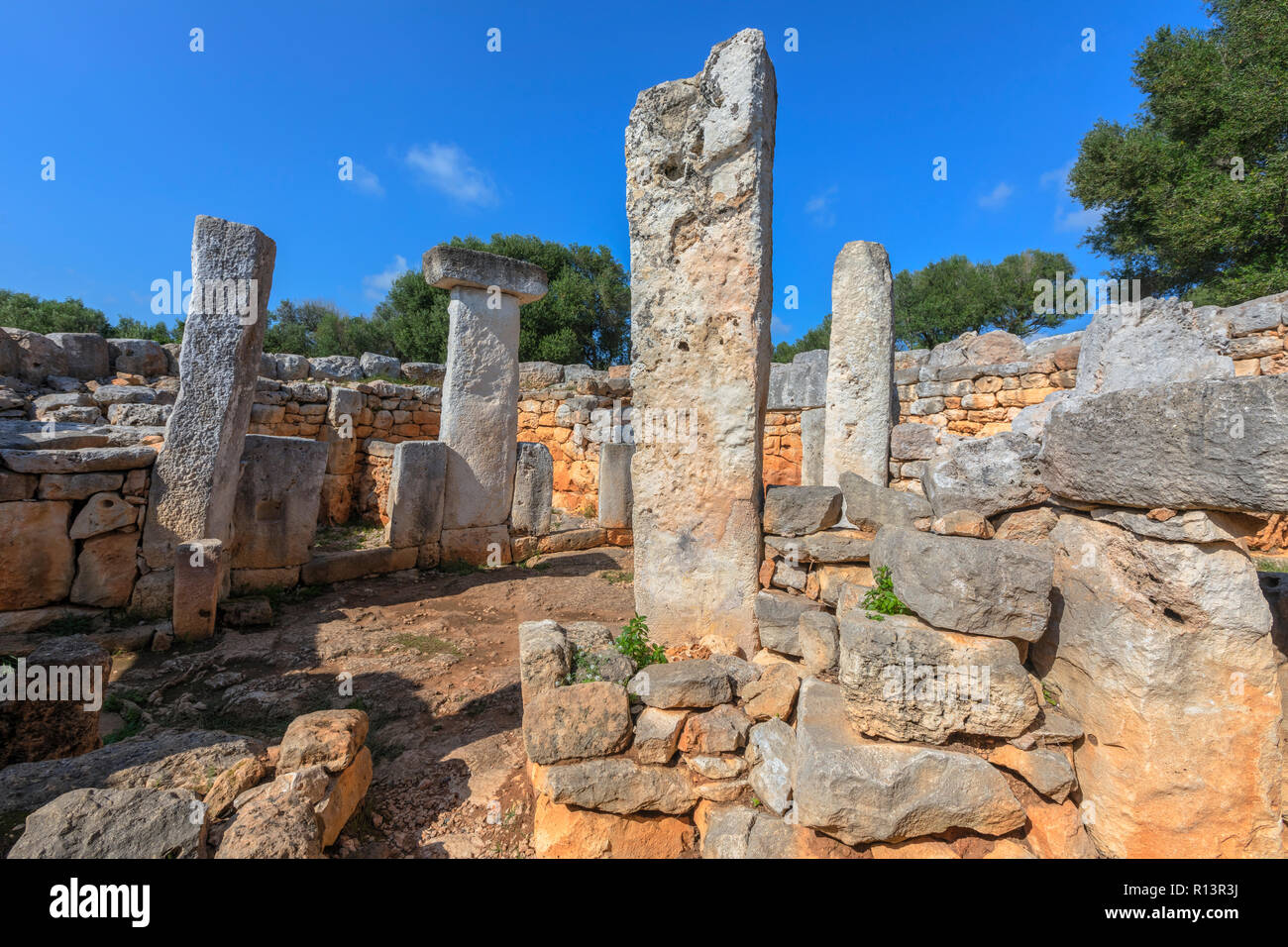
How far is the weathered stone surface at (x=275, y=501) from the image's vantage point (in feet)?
17.3

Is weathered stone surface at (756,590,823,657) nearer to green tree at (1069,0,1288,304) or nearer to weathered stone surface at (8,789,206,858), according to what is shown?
weathered stone surface at (8,789,206,858)

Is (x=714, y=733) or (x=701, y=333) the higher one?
(x=701, y=333)

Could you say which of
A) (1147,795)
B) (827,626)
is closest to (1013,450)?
(827,626)

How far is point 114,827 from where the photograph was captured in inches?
68.2

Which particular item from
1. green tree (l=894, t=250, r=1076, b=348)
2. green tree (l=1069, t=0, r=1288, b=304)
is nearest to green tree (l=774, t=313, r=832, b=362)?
green tree (l=894, t=250, r=1076, b=348)

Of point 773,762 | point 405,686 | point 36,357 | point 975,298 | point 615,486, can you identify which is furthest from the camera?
point 975,298

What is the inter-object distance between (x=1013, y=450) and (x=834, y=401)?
407 cm

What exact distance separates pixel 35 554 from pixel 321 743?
346cm

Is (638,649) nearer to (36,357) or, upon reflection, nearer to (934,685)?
(934,685)

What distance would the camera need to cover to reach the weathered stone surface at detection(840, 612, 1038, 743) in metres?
1.97

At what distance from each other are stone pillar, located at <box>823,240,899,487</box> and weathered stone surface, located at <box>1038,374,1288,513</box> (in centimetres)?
420

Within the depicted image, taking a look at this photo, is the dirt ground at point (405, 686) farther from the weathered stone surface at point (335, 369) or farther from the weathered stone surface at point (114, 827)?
the weathered stone surface at point (335, 369)

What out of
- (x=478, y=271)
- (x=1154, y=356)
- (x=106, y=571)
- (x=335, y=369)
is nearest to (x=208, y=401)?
(x=106, y=571)

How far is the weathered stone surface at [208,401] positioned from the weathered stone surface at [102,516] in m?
0.14
